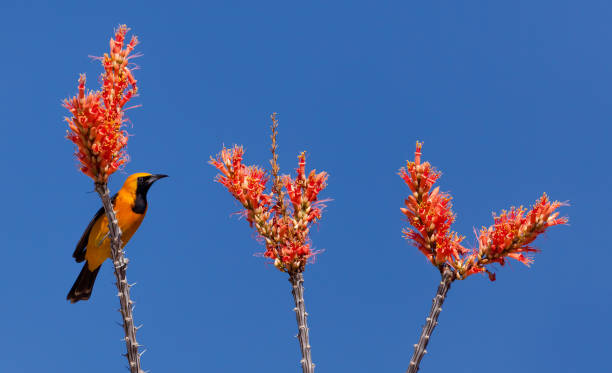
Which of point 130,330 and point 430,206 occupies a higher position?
point 430,206

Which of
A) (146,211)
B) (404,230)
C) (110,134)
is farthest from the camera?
(146,211)

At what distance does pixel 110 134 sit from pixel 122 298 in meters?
1.66

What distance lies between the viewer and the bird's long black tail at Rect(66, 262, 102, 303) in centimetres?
1072

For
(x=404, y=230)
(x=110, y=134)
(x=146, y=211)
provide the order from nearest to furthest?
(x=110, y=134) → (x=404, y=230) → (x=146, y=211)

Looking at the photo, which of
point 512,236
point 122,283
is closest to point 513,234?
point 512,236

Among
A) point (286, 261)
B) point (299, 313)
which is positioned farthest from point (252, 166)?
point (299, 313)

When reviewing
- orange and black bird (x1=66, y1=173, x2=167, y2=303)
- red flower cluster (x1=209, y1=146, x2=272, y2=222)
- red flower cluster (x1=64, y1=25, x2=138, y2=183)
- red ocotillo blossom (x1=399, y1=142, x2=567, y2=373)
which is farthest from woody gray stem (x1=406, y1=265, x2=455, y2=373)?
orange and black bird (x1=66, y1=173, x2=167, y2=303)

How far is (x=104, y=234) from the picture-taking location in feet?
32.4

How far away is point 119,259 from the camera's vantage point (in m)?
6.63

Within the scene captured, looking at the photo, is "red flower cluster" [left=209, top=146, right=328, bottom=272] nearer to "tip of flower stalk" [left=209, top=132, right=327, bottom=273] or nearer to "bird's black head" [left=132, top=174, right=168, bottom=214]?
"tip of flower stalk" [left=209, top=132, right=327, bottom=273]

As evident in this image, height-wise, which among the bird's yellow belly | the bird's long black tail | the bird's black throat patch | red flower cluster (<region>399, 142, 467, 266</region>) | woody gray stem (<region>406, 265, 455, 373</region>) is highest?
the bird's black throat patch

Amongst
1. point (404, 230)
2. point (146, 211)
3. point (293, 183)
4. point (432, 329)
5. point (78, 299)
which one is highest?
point (146, 211)

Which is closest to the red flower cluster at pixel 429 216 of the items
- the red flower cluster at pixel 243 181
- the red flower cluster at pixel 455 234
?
the red flower cluster at pixel 455 234

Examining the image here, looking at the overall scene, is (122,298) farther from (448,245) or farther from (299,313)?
(448,245)
